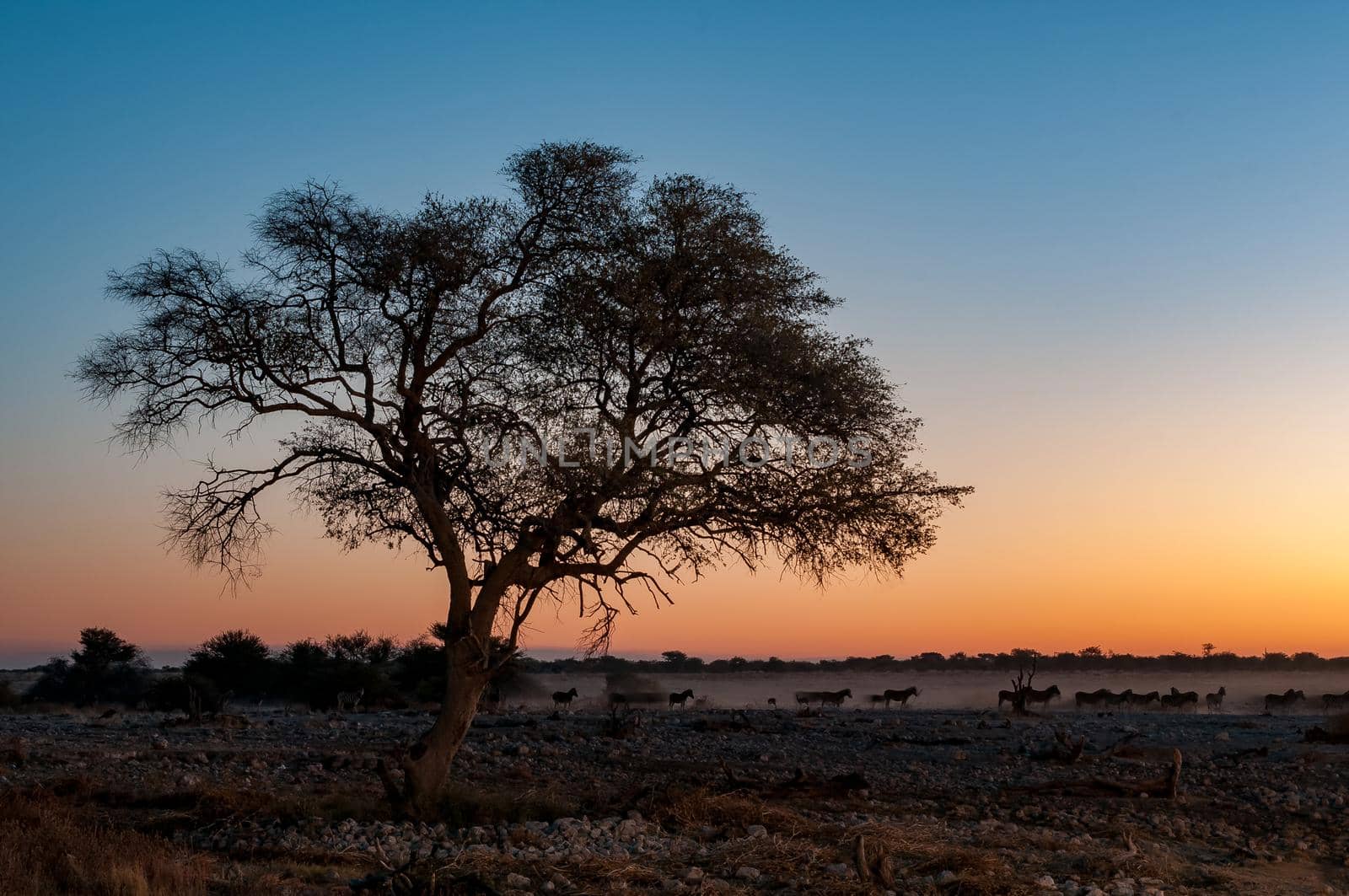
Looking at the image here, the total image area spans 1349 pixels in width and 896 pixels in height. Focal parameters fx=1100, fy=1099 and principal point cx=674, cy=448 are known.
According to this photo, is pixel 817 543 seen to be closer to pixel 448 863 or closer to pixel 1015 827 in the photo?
pixel 1015 827

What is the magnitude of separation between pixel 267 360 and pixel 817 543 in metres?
7.85

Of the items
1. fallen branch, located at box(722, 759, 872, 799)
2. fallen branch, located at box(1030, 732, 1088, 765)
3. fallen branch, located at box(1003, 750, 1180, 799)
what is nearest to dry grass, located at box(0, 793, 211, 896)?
fallen branch, located at box(722, 759, 872, 799)

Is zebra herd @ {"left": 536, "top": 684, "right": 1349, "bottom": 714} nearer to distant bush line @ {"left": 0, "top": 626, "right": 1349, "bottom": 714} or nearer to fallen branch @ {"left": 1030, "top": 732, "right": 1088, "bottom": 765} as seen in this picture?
distant bush line @ {"left": 0, "top": 626, "right": 1349, "bottom": 714}

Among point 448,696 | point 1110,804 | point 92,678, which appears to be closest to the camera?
point 448,696

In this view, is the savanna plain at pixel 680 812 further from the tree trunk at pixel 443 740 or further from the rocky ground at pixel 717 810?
the tree trunk at pixel 443 740

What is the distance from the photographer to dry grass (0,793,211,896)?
917cm

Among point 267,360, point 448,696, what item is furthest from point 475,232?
point 448,696

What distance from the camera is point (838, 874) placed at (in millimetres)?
10328

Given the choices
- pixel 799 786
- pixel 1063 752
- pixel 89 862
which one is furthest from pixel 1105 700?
pixel 89 862

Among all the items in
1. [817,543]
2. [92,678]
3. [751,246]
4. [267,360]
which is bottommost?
[92,678]

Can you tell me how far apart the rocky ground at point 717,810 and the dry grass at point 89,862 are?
10.1 inches

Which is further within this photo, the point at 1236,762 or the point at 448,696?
the point at 1236,762

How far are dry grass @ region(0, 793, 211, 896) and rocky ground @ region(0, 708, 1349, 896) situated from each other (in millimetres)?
256

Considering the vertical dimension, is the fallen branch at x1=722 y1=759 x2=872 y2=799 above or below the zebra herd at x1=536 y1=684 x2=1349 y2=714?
→ above
